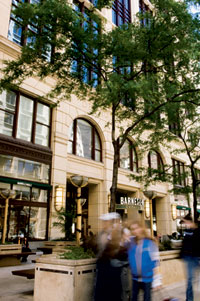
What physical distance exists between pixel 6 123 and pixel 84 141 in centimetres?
624

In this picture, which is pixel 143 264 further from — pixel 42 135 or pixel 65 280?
pixel 42 135

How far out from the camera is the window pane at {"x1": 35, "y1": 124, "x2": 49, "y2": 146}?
1611cm

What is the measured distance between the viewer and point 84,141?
1930 cm

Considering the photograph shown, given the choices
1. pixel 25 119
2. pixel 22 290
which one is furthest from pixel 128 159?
pixel 22 290

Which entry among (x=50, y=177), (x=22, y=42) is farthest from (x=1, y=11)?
(x=50, y=177)

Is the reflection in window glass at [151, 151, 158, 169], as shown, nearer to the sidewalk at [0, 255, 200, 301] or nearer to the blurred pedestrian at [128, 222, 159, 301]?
the sidewalk at [0, 255, 200, 301]

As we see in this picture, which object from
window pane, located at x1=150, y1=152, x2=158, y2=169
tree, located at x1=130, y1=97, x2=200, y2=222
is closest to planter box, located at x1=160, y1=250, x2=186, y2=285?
tree, located at x1=130, y1=97, x2=200, y2=222

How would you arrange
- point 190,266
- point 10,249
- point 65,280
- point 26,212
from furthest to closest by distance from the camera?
1. point 26,212
2. point 10,249
3. point 190,266
4. point 65,280

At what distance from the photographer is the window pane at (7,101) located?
14.6 meters

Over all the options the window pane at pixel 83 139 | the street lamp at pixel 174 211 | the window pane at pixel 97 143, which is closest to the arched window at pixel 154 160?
the street lamp at pixel 174 211

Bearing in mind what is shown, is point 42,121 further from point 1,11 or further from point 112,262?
point 112,262

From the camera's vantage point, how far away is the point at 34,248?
47.6ft

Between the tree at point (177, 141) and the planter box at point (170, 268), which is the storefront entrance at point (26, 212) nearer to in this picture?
the tree at point (177, 141)

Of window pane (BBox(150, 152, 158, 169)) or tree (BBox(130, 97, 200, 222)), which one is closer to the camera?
tree (BBox(130, 97, 200, 222))
